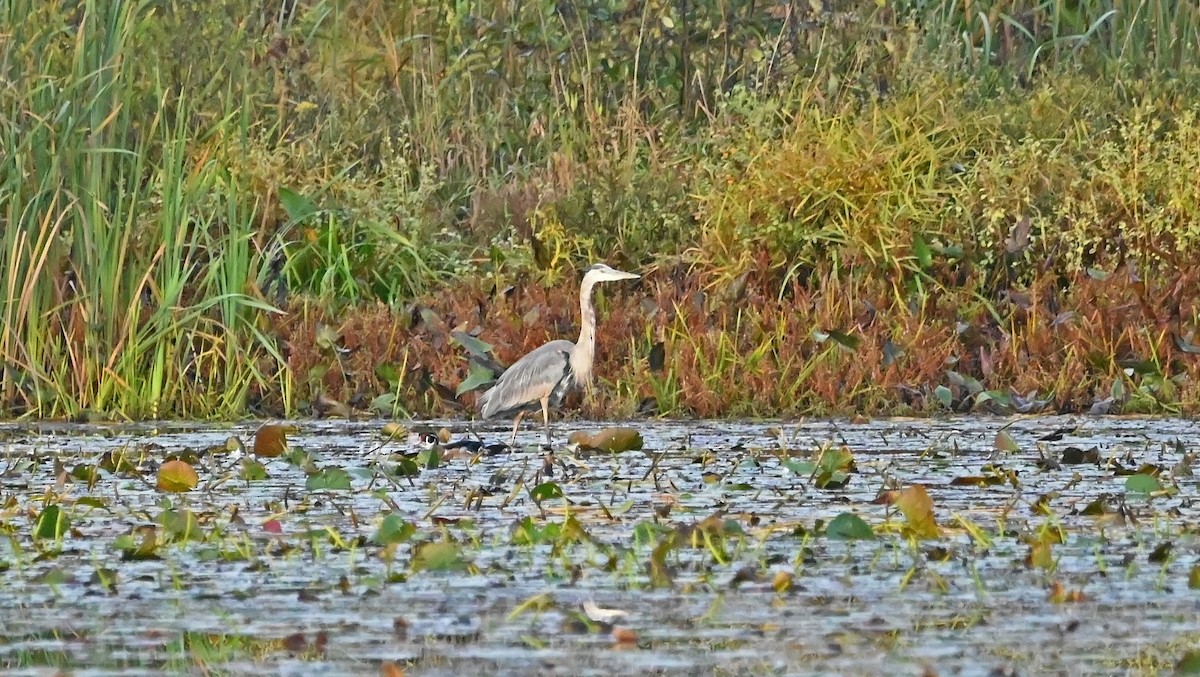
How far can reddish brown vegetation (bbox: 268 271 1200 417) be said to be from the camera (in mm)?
9422

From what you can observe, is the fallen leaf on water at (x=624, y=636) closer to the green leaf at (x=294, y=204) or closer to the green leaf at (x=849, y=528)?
the green leaf at (x=849, y=528)

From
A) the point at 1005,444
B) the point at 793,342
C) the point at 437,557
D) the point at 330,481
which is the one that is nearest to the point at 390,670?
the point at 437,557

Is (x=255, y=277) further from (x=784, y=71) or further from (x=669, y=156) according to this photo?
(x=784, y=71)

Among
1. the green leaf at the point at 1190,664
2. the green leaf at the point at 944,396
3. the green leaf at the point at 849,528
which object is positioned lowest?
the green leaf at the point at 944,396

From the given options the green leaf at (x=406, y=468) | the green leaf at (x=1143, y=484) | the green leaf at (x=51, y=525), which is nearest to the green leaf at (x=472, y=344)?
the green leaf at (x=406, y=468)

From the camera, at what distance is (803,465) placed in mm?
7109

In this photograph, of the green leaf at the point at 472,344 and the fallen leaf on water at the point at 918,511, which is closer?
the fallen leaf on water at the point at 918,511

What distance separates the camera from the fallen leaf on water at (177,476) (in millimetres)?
6859

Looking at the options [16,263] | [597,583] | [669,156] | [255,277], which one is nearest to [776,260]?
[669,156]

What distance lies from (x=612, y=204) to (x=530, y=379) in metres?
1.96

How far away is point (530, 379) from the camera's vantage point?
9.02 meters

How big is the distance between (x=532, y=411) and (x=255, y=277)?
1314 mm

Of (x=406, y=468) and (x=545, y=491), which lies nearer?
(x=545, y=491)

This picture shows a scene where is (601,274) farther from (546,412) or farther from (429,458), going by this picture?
(429,458)
